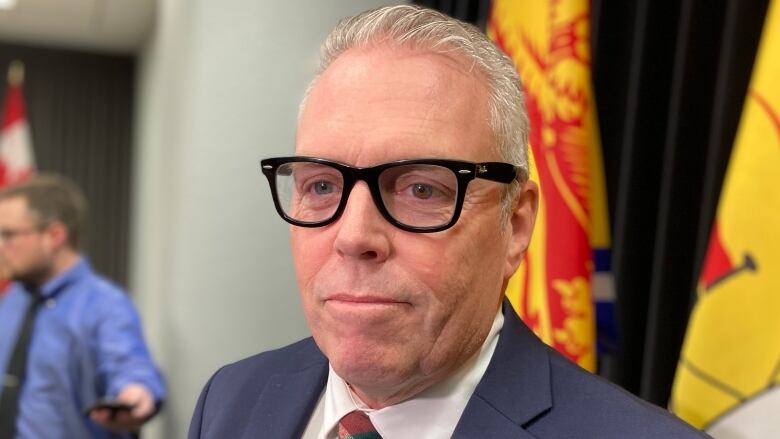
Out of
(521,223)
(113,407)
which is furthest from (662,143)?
(113,407)

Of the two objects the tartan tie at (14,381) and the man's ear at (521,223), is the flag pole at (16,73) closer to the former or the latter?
the tartan tie at (14,381)

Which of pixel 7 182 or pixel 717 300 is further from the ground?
pixel 717 300

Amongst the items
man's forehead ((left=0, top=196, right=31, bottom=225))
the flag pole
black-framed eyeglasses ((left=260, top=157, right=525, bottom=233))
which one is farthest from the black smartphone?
the flag pole

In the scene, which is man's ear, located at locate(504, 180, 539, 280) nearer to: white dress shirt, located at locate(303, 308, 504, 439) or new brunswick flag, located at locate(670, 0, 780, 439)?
white dress shirt, located at locate(303, 308, 504, 439)

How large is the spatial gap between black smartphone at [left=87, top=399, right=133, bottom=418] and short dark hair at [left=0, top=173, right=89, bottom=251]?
30.0 inches

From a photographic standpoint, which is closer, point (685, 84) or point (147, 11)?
point (685, 84)

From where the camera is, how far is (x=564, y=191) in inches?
56.6

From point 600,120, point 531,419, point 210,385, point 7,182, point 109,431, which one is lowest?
point 109,431

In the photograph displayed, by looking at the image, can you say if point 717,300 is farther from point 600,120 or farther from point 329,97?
point 600,120

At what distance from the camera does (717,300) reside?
1.07 metres

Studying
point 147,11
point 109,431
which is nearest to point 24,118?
point 147,11

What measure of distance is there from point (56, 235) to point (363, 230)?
7.92ft

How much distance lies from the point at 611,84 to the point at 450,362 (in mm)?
1219

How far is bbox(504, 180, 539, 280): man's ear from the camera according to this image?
85cm
